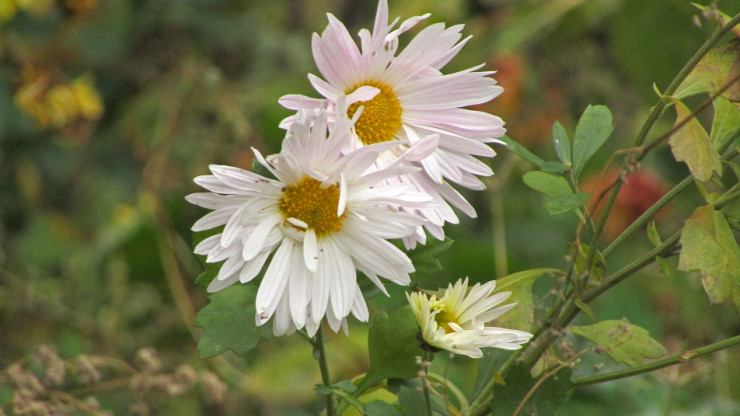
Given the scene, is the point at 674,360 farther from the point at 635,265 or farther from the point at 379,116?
the point at 379,116

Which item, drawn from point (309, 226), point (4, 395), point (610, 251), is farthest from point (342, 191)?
point (4, 395)

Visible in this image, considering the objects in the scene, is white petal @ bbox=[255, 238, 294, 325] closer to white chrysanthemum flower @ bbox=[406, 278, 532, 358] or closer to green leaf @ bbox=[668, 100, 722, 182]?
white chrysanthemum flower @ bbox=[406, 278, 532, 358]

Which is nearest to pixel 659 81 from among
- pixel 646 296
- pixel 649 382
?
pixel 649 382

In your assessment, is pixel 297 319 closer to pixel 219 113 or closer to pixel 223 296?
pixel 223 296

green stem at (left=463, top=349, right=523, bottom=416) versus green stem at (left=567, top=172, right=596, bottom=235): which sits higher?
green stem at (left=567, top=172, right=596, bottom=235)

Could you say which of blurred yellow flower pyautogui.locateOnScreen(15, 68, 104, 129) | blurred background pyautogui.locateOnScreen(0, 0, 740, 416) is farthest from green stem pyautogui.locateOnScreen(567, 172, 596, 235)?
blurred yellow flower pyautogui.locateOnScreen(15, 68, 104, 129)

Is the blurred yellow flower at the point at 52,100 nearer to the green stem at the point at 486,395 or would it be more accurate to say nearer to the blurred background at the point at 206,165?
the blurred background at the point at 206,165

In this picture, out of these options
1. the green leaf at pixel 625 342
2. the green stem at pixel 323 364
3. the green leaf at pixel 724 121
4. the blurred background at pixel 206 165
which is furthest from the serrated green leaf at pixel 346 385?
the blurred background at pixel 206 165
